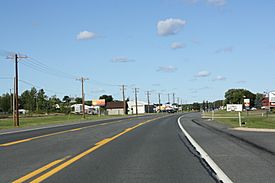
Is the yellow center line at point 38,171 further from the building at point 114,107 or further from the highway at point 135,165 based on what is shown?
the building at point 114,107

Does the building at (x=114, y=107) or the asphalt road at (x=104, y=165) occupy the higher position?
the building at (x=114, y=107)

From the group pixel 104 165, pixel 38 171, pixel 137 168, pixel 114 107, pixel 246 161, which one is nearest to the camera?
pixel 38 171

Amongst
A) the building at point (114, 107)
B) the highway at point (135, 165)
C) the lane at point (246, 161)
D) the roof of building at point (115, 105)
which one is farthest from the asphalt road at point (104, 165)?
the roof of building at point (115, 105)

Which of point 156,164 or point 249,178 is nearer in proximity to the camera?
point 249,178

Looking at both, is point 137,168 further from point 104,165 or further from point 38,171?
point 38,171

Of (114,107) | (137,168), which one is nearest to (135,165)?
(137,168)

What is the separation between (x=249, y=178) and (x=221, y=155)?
4525mm

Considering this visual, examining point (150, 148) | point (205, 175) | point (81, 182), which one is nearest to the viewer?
point (81, 182)

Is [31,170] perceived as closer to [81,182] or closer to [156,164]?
[81,182]

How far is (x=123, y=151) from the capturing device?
15.4m

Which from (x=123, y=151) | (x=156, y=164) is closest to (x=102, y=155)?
(x=123, y=151)

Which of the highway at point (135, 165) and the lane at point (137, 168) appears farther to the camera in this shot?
the highway at point (135, 165)

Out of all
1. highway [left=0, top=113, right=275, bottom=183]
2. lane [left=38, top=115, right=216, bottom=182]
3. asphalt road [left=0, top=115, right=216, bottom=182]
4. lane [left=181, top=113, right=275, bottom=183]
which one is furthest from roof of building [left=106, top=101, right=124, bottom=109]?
lane [left=38, top=115, right=216, bottom=182]

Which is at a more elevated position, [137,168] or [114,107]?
[114,107]
